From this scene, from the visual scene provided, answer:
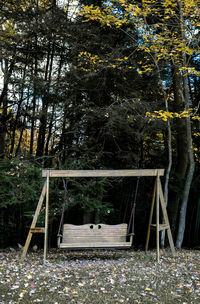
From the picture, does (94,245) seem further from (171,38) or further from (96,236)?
(171,38)

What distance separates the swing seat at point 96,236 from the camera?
16.0 feet

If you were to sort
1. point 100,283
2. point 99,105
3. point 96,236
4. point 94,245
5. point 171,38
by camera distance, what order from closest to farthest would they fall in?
point 100,283 < point 94,245 < point 96,236 < point 171,38 < point 99,105

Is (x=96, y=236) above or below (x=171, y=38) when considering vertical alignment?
below

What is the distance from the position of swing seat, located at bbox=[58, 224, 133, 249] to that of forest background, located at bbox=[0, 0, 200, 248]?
1499 mm

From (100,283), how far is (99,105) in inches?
184

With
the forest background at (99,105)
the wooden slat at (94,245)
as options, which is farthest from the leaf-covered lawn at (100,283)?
the forest background at (99,105)

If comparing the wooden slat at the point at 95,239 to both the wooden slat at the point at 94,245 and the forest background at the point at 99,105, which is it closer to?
the wooden slat at the point at 94,245

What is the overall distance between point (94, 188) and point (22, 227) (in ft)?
8.35

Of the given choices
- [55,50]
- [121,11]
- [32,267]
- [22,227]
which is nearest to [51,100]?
[55,50]

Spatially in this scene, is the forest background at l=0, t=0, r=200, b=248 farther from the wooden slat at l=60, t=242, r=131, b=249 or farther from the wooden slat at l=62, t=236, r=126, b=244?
the wooden slat at l=60, t=242, r=131, b=249

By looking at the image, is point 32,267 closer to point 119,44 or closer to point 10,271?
point 10,271

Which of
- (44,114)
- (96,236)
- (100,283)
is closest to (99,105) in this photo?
(44,114)

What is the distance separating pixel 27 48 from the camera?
808 centimetres

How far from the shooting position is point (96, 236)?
5172mm
